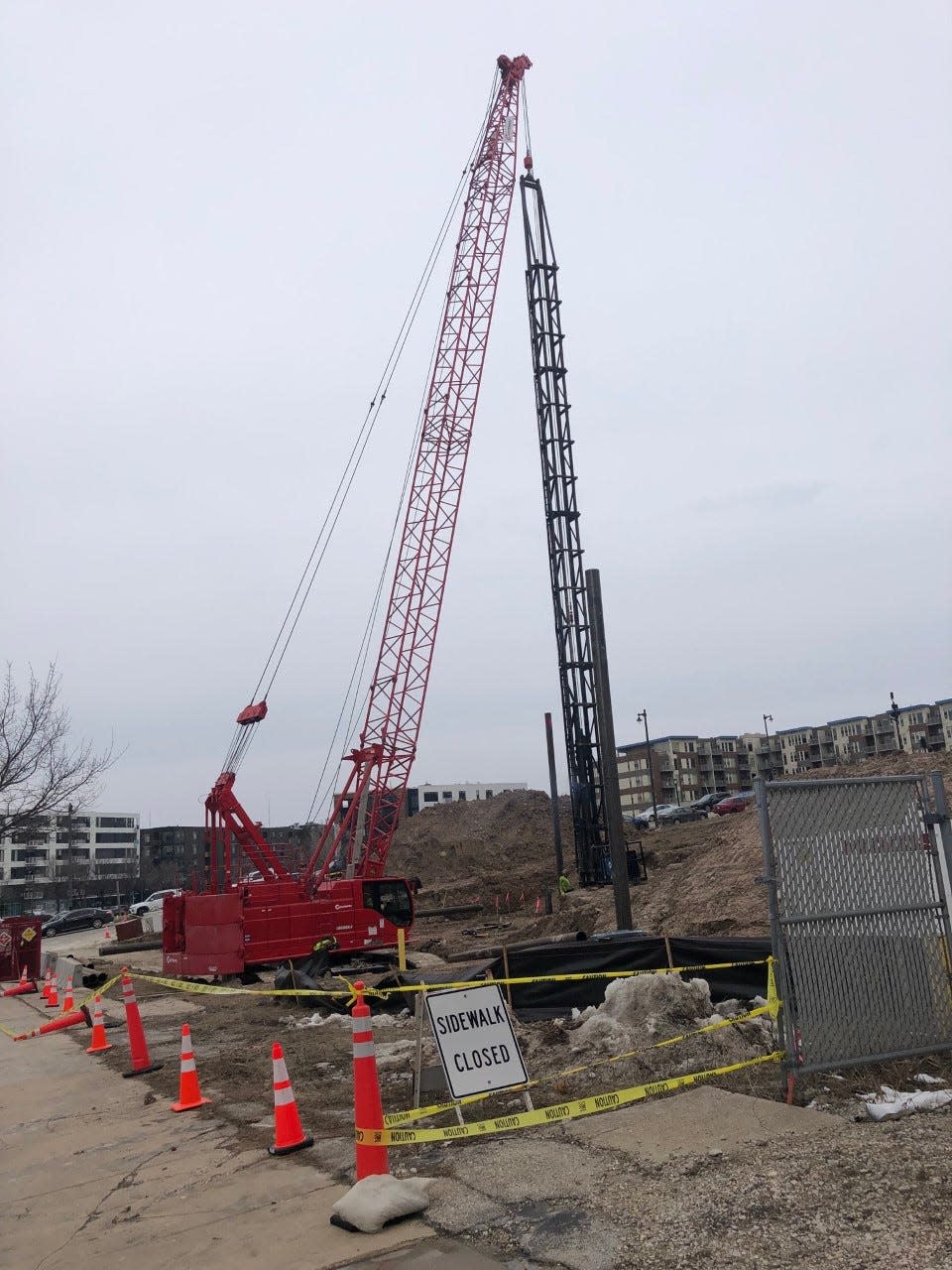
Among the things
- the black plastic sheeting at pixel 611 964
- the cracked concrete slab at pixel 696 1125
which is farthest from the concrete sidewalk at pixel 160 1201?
the black plastic sheeting at pixel 611 964

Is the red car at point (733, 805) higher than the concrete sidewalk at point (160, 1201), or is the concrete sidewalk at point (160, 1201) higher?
the red car at point (733, 805)

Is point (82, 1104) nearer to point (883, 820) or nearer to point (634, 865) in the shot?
point (883, 820)

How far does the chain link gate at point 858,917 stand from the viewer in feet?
22.9

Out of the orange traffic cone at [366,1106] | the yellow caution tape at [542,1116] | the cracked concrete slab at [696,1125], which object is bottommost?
the cracked concrete slab at [696,1125]

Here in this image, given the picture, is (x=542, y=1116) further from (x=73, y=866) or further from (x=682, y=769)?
(x=682, y=769)

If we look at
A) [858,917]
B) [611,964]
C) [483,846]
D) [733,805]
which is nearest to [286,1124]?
[858,917]

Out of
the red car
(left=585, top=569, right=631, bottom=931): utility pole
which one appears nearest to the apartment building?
the red car

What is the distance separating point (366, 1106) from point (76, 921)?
56.5 metres

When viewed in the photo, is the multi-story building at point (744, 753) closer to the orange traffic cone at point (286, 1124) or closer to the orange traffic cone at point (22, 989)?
the orange traffic cone at point (22, 989)

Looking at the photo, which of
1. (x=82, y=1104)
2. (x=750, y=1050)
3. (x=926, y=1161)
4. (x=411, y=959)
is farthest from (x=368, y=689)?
(x=926, y=1161)

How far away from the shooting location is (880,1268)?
4.33m

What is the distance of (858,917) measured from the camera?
724 cm

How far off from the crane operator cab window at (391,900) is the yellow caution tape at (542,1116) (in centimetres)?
1744

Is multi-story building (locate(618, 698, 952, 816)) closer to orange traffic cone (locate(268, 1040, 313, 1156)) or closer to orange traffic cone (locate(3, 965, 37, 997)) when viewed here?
orange traffic cone (locate(3, 965, 37, 997))
